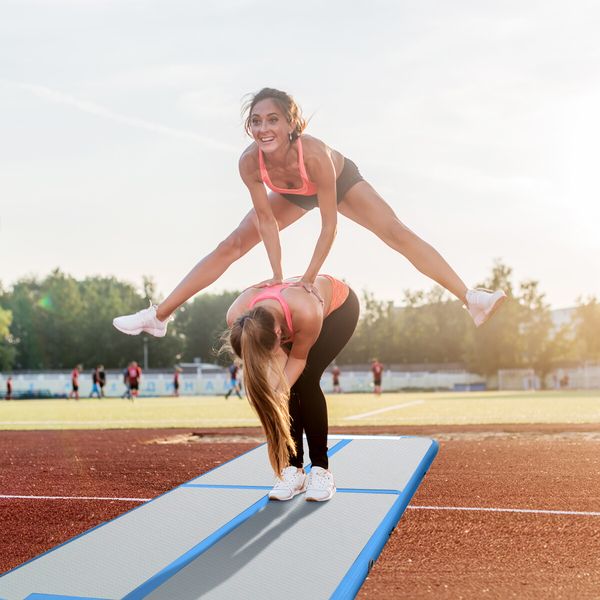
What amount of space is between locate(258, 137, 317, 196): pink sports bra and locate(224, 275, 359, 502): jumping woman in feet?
2.13

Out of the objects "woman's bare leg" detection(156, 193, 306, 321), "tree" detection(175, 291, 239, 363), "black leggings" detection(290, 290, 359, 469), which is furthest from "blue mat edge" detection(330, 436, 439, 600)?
"tree" detection(175, 291, 239, 363)

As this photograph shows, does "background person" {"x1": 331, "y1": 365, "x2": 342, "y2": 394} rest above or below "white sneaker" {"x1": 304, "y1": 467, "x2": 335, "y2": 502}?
below

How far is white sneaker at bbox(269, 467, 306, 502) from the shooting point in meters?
4.83

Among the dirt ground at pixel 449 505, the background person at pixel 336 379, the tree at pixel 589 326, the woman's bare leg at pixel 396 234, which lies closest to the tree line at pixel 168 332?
the tree at pixel 589 326

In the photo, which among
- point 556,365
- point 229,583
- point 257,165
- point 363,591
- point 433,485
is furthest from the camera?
point 556,365

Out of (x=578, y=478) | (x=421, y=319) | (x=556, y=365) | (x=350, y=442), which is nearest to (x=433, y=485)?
(x=350, y=442)

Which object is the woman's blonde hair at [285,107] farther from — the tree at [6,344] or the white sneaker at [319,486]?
the tree at [6,344]

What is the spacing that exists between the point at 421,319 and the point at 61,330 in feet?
119

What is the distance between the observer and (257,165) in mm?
5062

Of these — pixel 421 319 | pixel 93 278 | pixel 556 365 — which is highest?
pixel 93 278

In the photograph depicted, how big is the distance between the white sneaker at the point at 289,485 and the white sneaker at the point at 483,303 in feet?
5.33

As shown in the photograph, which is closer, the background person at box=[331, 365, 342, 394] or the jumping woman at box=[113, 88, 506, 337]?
the jumping woman at box=[113, 88, 506, 337]

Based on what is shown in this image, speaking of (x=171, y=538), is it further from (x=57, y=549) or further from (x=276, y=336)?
(x=276, y=336)

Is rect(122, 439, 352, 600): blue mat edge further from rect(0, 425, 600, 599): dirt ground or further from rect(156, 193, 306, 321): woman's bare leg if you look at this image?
rect(156, 193, 306, 321): woman's bare leg
